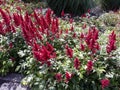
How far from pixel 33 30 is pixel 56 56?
23.8 inches

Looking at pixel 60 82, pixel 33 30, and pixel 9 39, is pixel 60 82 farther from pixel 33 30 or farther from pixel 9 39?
pixel 9 39

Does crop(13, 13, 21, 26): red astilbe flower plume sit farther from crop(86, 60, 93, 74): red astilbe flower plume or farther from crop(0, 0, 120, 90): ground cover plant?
crop(86, 60, 93, 74): red astilbe flower plume

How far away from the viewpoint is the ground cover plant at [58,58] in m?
3.78

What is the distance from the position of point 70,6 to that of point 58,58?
5063 mm

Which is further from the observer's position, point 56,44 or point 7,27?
point 7,27

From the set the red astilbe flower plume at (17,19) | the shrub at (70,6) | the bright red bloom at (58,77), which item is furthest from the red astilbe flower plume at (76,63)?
the shrub at (70,6)

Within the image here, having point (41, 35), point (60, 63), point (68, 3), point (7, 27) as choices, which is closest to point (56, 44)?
point (41, 35)

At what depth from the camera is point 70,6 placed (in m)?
8.87

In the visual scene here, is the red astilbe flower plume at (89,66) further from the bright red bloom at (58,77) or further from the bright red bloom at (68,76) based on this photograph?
the bright red bloom at (58,77)

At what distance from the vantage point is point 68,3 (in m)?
8.85

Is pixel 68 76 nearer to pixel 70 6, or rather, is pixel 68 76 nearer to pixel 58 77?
pixel 58 77

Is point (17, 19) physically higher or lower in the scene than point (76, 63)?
higher

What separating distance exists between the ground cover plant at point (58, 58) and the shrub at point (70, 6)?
4.09m

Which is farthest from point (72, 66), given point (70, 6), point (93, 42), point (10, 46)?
point (70, 6)
